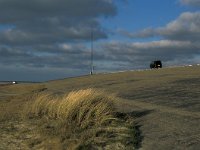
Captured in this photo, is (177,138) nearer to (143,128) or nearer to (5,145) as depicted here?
(143,128)

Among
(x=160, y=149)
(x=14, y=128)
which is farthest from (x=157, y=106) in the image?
(x=160, y=149)

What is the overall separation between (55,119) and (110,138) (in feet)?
11.1

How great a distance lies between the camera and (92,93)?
1670 centimetres

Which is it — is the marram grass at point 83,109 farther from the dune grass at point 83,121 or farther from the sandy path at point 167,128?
the sandy path at point 167,128

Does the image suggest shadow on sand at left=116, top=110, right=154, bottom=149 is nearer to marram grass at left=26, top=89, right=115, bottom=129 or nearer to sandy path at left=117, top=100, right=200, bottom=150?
sandy path at left=117, top=100, right=200, bottom=150

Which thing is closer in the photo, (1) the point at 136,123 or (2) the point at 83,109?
(2) the point at 83,109

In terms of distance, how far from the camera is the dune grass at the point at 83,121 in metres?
12.8

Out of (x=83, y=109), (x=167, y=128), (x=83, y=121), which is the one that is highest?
(x=83, y=109)

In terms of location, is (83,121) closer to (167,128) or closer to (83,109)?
(83,109)

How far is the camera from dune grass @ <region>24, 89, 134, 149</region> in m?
12.8

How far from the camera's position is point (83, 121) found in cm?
1488

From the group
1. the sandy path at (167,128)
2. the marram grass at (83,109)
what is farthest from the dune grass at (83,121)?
the sandy path at (167,128)

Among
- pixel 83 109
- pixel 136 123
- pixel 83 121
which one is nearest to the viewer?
pixel 83 121

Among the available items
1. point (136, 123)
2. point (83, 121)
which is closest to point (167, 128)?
point (136, 123)
